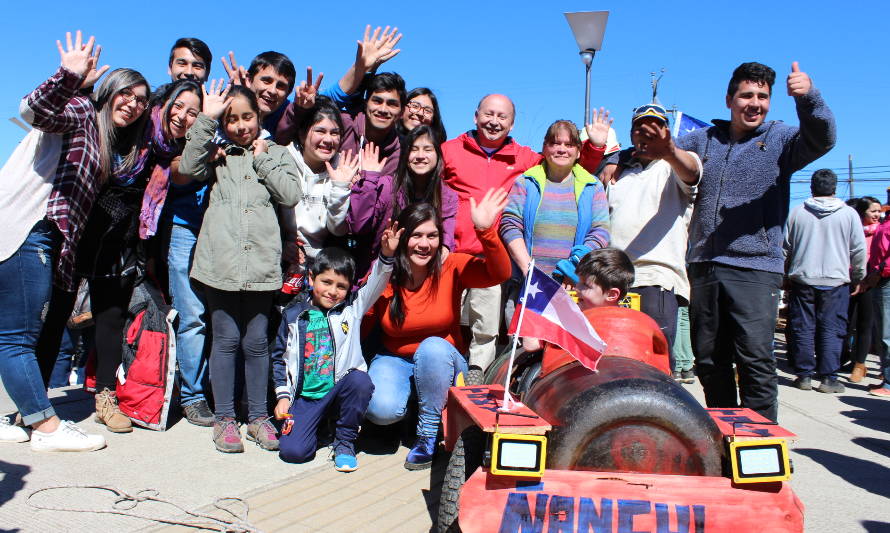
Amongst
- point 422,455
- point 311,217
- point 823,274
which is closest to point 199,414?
point 311,217

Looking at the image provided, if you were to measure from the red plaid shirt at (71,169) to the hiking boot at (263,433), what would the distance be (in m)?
1.38

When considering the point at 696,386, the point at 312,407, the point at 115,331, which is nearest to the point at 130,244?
the point at 115,331

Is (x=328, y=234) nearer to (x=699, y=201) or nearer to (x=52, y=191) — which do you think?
(x=52, y=191)

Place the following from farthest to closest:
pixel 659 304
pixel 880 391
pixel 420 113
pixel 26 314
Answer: pixel 880 391 < pixel 420 113 < pixel 659 304 < pixel 26 314

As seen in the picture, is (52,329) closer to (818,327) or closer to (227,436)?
(227,436)

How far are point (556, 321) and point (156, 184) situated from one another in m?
2.83

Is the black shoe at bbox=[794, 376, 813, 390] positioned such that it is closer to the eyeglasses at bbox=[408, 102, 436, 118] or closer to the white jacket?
the eyeglasses at bbox=[408, 102, 436, 118]

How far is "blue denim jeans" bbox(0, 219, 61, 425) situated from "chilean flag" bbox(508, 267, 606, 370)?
2693 mm

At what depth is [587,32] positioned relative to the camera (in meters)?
9.20

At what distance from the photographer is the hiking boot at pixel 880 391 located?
296 inches

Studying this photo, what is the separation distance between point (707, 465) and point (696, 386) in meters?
5.01

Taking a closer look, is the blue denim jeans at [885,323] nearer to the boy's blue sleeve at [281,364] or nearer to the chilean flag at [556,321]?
the chilean flag at [556,321]

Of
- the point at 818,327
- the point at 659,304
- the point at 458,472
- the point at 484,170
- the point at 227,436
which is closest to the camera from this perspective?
the point at 458,472

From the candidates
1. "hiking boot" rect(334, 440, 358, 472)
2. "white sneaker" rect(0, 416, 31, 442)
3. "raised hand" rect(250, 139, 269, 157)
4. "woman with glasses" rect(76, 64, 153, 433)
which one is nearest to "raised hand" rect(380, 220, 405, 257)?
"raised hand" rect(250, 139, 269, 157)
